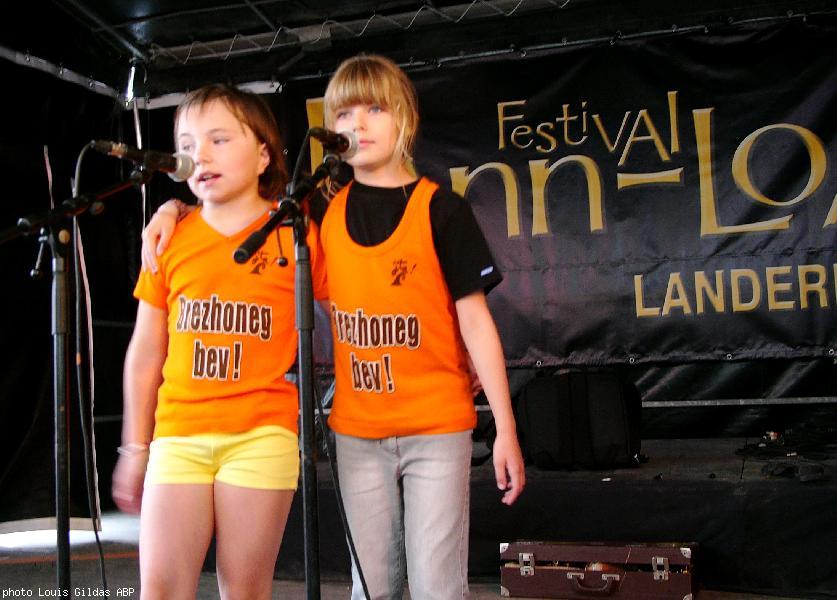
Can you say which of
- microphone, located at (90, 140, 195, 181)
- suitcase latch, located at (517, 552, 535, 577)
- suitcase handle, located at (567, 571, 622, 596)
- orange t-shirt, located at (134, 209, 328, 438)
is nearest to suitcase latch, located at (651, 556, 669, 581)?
suitcase handle, located at (567, 571, 622, 596)

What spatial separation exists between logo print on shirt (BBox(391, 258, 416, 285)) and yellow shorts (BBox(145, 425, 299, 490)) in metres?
0.41

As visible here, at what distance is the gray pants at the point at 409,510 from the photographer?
1.88 metres

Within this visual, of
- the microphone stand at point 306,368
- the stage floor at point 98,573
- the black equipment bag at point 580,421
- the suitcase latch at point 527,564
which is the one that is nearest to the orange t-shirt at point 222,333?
the microphone stand at point 306,368

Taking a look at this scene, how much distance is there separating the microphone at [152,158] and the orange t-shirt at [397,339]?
0.37 meters

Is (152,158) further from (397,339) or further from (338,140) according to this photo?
(397,339)

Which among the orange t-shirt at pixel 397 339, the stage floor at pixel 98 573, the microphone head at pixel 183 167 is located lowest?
the stage floor at pixel 98 573

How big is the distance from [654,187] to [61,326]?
10.3 feet

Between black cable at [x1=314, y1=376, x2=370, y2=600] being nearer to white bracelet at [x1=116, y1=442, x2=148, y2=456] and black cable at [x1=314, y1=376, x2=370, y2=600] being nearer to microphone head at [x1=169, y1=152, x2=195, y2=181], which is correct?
white bracelet at [x1=116, y1=442, x2=148, y2=456]

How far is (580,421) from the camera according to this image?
3768mm

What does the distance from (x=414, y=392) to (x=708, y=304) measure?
103 inches

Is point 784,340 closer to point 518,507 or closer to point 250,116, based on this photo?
point 518,507

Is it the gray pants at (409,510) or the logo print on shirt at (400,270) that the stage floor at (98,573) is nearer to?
the gray pants at (409,510)

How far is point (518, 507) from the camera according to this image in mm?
3547

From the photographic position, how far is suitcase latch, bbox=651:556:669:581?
3.18 m
